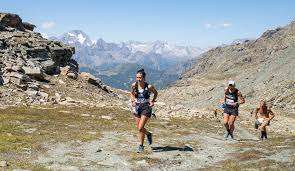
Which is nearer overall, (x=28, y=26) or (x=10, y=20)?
(x=10, y=20)

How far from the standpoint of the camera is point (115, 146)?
83.7ft

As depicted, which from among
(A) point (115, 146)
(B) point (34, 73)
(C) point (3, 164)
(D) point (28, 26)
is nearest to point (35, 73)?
(B) point (34, 73)

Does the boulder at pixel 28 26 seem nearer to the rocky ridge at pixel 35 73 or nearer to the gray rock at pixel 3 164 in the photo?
the rocky ridge at pixel 35 73

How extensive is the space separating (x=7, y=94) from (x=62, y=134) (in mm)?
17992

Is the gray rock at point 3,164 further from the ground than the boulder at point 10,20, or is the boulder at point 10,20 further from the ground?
the boulder at point 10,20

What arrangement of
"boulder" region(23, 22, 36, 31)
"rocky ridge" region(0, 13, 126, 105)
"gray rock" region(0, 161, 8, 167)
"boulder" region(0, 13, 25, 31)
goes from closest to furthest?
"gray rock" region(0, 161, 8, 167), "rocky ridge" region(0, 13, 126, 105), "boulder" region(0, 13, 25, 31), "boulder" region(23, 22, 36, 31)

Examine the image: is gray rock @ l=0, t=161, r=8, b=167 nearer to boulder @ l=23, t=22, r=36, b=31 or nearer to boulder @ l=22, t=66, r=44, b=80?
boulder @ l=22, t=66, r=44, b=80

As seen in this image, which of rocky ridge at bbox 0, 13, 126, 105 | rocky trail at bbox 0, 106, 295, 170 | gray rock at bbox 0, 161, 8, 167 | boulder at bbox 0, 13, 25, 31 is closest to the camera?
gray rock at bbox 0, 161, 8, 167

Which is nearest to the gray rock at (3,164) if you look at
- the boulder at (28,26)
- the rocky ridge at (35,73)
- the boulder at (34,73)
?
the rocky ridge at (35,73)

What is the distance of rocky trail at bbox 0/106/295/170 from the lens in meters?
20.0

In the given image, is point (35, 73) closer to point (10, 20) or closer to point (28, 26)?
point (10, 20)

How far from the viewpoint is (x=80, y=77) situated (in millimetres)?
64750

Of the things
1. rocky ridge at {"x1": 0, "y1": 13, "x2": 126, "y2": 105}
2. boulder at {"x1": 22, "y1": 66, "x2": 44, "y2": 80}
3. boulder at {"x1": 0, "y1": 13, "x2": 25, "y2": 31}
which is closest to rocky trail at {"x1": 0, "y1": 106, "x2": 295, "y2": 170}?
rocky ridge at {"x1": 0, "y1": 13, "x2": 126, "y2": 105}

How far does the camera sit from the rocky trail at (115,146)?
65.8 ft
